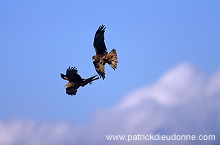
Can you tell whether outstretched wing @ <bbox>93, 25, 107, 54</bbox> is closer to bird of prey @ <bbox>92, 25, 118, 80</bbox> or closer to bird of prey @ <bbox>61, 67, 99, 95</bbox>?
bird of prey @ <bbox>92, 25, 118, 80</bbox>

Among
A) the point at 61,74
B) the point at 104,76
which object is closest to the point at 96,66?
the point at 104,76

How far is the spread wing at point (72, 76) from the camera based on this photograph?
2201 cm

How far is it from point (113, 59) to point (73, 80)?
224 cm

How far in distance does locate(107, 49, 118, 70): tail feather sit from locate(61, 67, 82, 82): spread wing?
73.7 inches

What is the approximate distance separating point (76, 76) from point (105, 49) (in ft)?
8.00

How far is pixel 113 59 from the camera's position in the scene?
2344 centimetres

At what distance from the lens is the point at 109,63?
2350 centimetres

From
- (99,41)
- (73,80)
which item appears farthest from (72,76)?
(99,41)

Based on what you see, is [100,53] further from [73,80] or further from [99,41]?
[73,80]

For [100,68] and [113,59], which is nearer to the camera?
[113,59]

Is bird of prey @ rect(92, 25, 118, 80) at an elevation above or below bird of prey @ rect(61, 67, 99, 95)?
above

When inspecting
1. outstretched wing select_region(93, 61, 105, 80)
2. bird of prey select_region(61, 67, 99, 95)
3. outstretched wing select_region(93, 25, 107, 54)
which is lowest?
bird of prey select_region(61, 67, 99, 95)

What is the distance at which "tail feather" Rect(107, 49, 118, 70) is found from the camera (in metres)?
23.4

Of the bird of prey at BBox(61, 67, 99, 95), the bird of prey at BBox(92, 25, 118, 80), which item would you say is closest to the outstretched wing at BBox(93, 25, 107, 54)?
the bird of prey at BBox(92, 25, 118, 80)
